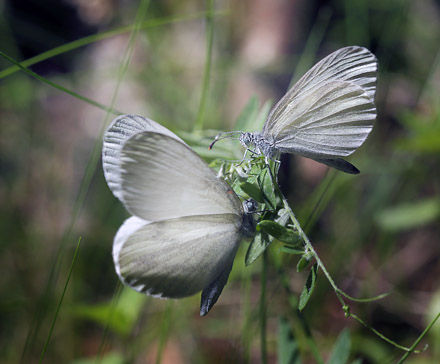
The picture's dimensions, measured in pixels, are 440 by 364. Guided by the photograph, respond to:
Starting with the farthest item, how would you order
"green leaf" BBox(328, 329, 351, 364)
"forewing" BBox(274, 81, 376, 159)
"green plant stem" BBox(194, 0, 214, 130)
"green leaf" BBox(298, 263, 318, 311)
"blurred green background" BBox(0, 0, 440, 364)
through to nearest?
"blurred green background" BBox(0, 0, 440, 364)
"green plant stem" BBox(194, 0, 214, 130)
"green leaf" BBox(328, 329, 351, 364)
"forewing" BBox(274, 81, 376, 159)
"green leaf" BBox(298, 263, 318, 311)

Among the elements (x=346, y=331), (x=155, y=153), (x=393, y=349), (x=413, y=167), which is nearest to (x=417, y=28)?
(x=413, y=167)

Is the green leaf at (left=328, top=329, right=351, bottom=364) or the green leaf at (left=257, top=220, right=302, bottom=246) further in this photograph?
the green leaf at (left=328, top=329, right=351, bottom=364)

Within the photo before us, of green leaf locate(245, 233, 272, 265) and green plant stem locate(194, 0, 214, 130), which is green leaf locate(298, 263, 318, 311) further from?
green plant stem locate(194, 0, 214, 130)

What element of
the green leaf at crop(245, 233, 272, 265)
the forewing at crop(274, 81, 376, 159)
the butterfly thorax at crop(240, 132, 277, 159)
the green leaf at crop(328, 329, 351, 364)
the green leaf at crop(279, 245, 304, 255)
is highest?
the forewing at crop(274, 81, 376, 159)

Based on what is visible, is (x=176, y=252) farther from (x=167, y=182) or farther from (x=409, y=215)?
(x=409, y=215)

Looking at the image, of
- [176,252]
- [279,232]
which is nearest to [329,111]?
[279,232]

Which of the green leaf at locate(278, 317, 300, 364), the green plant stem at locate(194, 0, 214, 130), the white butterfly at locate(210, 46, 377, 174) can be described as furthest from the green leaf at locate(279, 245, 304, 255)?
the green plant stem at locate(194, 0, 214, 130)
